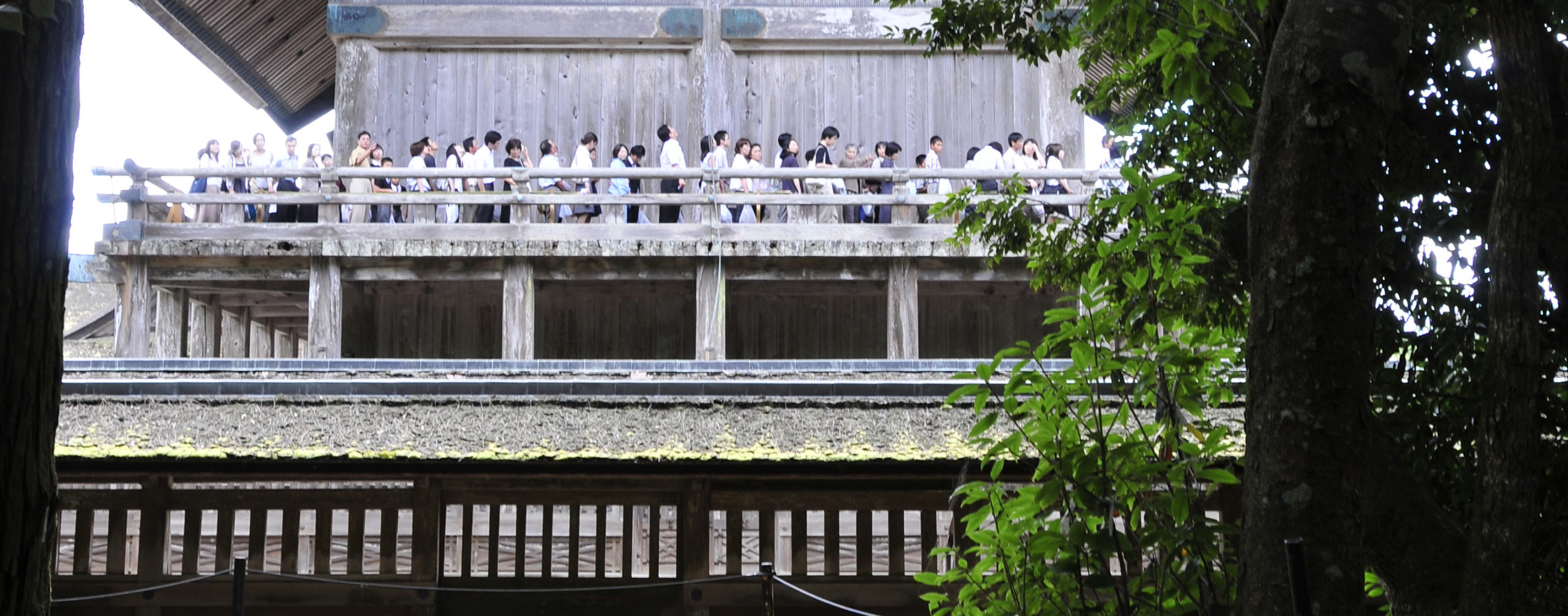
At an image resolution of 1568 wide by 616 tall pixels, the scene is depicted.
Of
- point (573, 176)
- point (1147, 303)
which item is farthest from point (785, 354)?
point (1147, 303)

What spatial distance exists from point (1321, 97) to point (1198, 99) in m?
0.44

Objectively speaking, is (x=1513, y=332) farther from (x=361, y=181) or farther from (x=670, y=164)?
(x=361, y=181)

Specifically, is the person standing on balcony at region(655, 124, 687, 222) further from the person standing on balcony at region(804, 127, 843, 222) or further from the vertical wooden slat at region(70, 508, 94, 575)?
the vertical wooden slat at region(70, 508, 94, 575)

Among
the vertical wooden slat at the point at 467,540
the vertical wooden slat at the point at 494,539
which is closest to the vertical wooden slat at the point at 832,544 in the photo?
the vertical wooden slat at the point at 494,539

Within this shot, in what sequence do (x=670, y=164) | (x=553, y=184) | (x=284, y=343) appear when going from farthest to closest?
(x=284, y=343), (x=553, y=184), (x=670, y=164)

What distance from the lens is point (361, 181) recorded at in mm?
13234

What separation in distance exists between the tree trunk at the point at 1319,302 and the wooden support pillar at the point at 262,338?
1751 centimetres

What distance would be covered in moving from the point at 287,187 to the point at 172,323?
72.2 inches

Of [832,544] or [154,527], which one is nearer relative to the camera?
[154,527]

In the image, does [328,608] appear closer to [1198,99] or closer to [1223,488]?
[1223,488]

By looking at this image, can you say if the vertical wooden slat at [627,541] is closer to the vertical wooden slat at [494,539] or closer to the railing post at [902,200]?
the vertical wooden slat at [494,539]

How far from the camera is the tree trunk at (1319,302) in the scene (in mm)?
2729

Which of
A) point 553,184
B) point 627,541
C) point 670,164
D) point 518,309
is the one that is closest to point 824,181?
point 670,164

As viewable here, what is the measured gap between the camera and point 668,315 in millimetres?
14117
